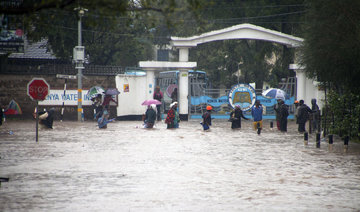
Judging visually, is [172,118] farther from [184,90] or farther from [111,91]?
[184,90]

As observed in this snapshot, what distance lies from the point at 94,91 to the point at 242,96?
8.58 m

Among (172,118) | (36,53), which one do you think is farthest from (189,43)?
(36,53)

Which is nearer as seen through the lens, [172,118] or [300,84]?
[172,118]

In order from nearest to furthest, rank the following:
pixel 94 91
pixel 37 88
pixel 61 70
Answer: pixel 37 88 < pixel 94 91 < pixel 61 70

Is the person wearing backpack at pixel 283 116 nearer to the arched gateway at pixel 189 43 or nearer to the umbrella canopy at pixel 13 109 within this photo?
the arched gateway at pixel 189 43

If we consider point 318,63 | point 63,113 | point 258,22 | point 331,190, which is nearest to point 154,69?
point 63,113

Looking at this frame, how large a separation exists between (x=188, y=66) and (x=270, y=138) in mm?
10893

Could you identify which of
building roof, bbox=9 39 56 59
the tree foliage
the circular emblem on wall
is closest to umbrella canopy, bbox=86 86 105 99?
the circular emblem on wall

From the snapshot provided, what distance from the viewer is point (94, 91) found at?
3180 centimetres

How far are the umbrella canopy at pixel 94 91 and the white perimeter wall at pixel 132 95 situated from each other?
1211mm

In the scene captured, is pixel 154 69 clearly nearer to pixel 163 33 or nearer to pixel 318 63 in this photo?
pixel 318 63

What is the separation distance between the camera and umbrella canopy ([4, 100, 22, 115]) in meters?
30.9

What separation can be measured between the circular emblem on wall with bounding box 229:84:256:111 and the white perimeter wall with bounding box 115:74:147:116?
5.27 meters

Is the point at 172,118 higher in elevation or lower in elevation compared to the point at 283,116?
lower
